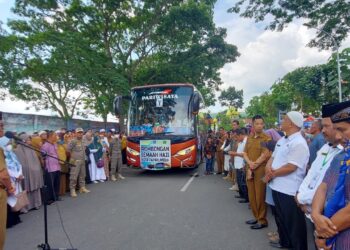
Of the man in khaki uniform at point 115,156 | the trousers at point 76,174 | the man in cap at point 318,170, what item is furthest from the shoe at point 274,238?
the man in khaki uniform at point 115,156

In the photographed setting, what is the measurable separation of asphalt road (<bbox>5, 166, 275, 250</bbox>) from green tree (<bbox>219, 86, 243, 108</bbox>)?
72760 millimetres

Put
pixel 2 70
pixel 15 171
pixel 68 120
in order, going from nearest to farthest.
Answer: pixel 15 171
pixel 2 70
pixel 68 120

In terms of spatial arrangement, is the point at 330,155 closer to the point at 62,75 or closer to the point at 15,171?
the point at 15,171

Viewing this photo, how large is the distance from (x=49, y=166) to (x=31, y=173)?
0.83 metres

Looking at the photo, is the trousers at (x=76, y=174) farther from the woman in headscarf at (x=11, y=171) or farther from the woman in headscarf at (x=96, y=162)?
the woman in headscarf at (x=11, y=171)

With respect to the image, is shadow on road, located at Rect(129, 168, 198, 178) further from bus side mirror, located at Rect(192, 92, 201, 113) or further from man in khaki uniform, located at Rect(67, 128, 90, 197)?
man in khaki uniform, located at Rect(67, 128, 90, 197)

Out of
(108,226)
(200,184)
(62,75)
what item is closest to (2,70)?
(62,75)

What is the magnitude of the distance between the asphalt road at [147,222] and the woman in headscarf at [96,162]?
1.82 m

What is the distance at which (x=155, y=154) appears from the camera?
A: 11.8 m

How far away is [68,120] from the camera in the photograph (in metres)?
19.0

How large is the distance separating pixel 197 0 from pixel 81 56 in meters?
7.62

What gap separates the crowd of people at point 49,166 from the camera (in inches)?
187

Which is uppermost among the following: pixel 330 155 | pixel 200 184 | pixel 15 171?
pixel 330 155

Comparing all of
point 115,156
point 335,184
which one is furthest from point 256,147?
point 115,156
